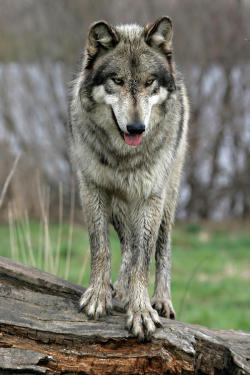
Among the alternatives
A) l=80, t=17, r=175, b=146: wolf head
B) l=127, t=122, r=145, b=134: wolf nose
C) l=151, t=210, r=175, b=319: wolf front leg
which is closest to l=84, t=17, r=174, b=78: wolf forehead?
l=80, t=17, r=175, b=146: wolf head

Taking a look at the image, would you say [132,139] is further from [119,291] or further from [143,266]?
[119,291]

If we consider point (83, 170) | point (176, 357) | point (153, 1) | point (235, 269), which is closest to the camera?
point (176, 357)

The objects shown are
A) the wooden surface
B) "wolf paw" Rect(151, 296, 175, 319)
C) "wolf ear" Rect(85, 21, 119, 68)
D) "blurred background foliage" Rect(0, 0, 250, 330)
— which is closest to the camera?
the wooden surface

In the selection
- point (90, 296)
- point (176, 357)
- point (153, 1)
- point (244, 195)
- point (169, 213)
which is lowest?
point (176, 357)

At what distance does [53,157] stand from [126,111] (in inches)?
389

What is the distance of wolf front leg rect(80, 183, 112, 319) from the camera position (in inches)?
162

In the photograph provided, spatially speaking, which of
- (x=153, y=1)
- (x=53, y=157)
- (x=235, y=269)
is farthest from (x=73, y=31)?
(x=235, y=269)

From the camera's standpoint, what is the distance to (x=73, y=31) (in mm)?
13156

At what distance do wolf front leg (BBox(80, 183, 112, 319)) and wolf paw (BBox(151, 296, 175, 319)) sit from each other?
68cm

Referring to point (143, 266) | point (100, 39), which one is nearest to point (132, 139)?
point (100, 39)

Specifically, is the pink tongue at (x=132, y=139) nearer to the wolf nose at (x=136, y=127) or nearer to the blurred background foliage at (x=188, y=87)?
the wolf nose at (x=136, y=127)

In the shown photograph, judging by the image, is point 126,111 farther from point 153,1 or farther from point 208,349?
point 153,1

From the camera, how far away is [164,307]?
4.71m

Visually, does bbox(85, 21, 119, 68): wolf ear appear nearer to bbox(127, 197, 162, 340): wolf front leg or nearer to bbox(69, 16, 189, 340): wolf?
bbox(69, 16, 189, 340): wolf
